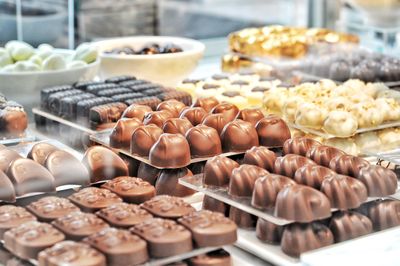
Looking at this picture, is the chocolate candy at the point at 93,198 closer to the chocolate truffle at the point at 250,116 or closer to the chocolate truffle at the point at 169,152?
the chocolate truffle at the point at 169,152

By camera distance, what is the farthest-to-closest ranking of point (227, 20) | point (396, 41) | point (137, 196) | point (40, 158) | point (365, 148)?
point (227, 20) → point (396, 41) → point (365, 148) → point (40, 158) → point (137, 196)

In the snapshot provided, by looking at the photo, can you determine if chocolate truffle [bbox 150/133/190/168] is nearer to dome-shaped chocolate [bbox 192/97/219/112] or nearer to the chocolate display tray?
the chocolate display tray

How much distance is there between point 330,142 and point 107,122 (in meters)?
0.49

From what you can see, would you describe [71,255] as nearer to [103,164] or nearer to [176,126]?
[103,164]

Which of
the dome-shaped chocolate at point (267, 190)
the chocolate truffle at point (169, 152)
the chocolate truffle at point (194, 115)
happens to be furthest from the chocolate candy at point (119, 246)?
the chocolate truffle at point (194, 115)

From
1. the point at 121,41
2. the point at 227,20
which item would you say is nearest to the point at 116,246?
the point at 121,41

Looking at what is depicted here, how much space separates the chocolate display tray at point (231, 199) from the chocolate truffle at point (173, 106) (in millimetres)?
355

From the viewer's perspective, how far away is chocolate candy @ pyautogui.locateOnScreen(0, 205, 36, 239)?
1189 mm

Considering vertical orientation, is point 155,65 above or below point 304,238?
above

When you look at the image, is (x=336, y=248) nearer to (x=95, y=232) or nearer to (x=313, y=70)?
(x=95, y=232)

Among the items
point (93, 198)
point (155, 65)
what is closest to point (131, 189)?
point (93, 198)

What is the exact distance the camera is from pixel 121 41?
2.40 metres

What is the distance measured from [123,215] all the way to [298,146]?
42 cm

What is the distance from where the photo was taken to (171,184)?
1.49 m
